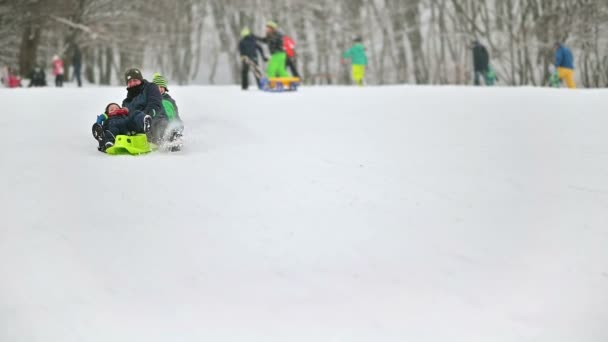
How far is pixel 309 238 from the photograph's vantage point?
6613 mm

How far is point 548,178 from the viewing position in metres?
8.86

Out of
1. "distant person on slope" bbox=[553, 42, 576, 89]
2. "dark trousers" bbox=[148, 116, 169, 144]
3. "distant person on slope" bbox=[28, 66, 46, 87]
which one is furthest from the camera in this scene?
"distant person on slope" bbox=[28, 66, 46, 87]

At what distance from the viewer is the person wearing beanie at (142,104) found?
9.77 meters

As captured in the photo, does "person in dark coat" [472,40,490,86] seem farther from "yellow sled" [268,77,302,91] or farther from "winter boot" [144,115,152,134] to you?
"winter boot" [144,115,152,134]

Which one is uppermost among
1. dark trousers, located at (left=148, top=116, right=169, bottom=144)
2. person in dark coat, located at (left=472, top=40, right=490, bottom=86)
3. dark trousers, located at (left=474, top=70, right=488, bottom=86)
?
person in dark coat, located at (left=472, top=40, right=490, bottom=86)

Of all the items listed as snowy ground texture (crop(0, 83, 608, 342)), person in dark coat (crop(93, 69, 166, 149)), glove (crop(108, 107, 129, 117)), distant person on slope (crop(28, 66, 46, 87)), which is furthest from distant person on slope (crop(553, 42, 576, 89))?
distant person on slope (crop(28, 66, 46, 87))

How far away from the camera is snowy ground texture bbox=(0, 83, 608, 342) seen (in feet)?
17.1

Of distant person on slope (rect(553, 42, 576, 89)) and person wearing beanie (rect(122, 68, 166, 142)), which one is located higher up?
A: distant person on slope (rect(553, 42, 576, 89))

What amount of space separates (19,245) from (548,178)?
5939mm

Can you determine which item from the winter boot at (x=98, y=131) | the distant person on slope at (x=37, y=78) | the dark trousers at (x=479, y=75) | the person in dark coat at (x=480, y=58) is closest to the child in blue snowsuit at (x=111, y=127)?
the winter boot at (x=98, y=131)

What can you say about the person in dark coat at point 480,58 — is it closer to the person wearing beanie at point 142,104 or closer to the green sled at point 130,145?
the person wearing beanie at point 142,104

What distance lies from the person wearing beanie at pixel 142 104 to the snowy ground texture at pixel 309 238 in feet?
1.62

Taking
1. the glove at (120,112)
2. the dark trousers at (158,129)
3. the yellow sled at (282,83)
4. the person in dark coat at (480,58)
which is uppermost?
the person in dark coat at (480,58)

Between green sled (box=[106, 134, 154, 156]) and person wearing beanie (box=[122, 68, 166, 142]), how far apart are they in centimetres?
13
